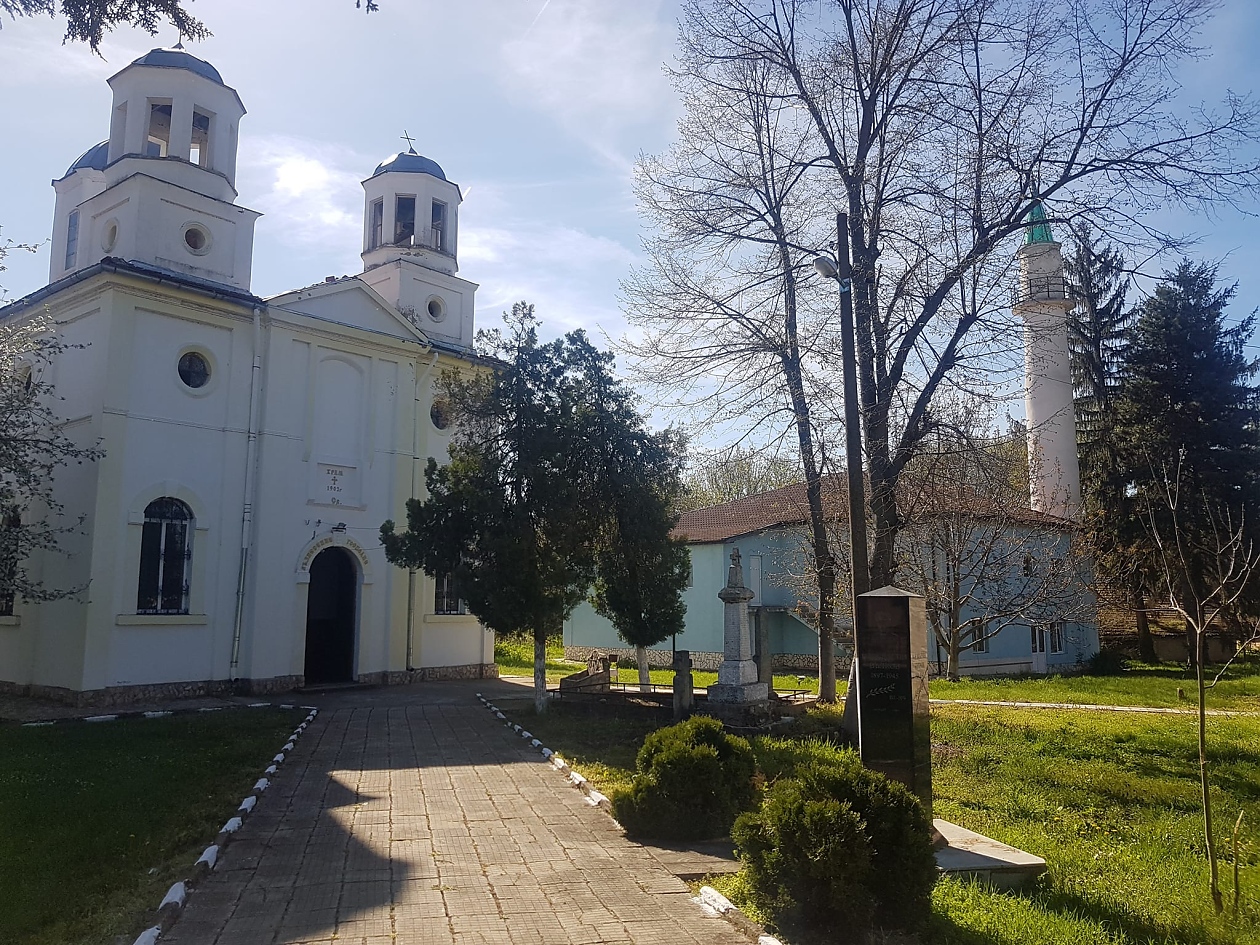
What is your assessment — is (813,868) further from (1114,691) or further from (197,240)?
(1114,691)

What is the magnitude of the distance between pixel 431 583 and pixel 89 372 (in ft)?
28.2

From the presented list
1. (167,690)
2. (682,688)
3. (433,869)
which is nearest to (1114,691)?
(682,688)

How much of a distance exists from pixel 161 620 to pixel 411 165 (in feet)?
42.7

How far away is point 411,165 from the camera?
23.6m

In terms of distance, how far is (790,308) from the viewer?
17.4 m

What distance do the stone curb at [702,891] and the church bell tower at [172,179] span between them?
38.8 feet

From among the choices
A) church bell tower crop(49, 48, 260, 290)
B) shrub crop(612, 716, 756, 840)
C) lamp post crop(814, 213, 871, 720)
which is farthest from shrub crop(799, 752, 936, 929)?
church bell tower crop(49, 48, 260, 290)

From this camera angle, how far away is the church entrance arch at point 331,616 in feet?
69.7

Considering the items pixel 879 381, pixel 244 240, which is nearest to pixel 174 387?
pixel 244 240

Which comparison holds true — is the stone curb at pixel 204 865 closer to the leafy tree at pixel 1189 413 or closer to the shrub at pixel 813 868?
the shrub at pixel 813 868

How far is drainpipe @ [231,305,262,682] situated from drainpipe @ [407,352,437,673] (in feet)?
11.5

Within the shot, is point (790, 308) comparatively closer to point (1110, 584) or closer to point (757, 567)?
point (757, 567)

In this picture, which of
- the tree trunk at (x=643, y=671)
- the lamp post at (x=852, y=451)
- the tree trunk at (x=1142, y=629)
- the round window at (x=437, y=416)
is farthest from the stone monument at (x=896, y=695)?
the tree trunk at (x=1142, y=629)

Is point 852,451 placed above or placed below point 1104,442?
below
